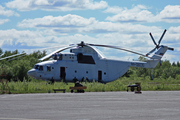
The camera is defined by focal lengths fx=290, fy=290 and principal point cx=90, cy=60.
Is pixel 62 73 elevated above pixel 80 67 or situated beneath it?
situated beneath

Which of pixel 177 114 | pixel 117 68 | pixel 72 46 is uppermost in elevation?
pixel 72 46

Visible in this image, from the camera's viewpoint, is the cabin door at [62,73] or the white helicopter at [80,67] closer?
the white helicopter at [80,67]

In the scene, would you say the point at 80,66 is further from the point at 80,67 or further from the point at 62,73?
the point at 62,73

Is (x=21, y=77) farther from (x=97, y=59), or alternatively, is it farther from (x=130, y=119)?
(x=130, y=119)

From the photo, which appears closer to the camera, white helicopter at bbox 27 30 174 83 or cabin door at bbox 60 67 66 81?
white helicopter at bbox 27 30 174 83

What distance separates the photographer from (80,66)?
39.0m

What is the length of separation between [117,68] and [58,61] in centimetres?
829

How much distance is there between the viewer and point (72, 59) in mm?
38719

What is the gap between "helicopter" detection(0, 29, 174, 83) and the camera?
37812mm

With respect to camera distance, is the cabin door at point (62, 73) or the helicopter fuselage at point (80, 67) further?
the cabin door at point (62, 73)

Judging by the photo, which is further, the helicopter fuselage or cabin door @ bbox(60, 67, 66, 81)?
cabin door @ bbox(60, 67, 66, 81)

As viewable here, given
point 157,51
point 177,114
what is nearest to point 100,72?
point 157,51

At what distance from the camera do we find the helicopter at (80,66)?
3781 cm

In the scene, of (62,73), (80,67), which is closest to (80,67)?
(80,67)
